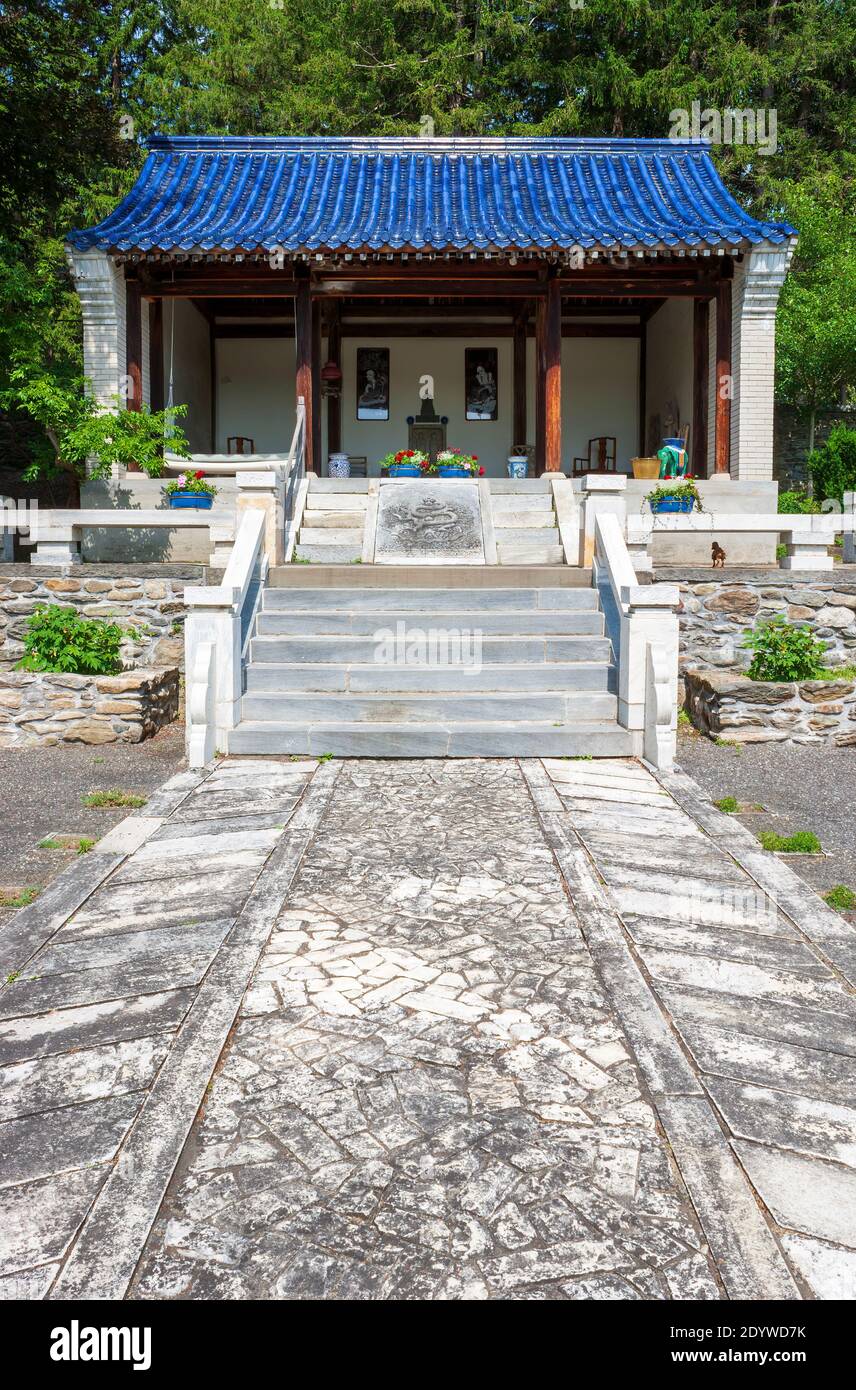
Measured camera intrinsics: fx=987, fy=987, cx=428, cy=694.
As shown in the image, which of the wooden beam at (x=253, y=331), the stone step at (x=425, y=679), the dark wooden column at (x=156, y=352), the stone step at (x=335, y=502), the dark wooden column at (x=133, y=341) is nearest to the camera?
the stone step at (x=425, y=679)

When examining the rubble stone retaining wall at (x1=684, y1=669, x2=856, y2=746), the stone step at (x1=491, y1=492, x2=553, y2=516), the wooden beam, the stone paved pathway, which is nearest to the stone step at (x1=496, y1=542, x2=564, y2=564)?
the stone step at (x1=491, y1=492, x2=553, y2=516)

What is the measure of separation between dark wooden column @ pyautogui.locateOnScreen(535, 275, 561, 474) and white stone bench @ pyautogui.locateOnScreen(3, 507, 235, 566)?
205 inches

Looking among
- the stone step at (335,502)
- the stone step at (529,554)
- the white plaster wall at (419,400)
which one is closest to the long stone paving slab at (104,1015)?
the stone step at (529,554)

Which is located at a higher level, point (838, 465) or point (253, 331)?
point (253, 331)

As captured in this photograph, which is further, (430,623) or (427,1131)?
(430,623)

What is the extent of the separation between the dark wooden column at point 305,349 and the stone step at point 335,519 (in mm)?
2292

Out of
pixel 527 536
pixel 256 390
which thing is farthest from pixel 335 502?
pixel 256 390

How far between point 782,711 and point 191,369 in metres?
12.8

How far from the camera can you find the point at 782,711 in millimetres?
8656

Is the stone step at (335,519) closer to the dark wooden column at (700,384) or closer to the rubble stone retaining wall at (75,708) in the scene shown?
the rubble stone retaining wall at (75,708)

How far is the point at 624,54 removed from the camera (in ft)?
74.6

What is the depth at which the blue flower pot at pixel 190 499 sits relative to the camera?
1161cm

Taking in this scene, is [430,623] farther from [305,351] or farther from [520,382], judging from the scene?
[520,382]

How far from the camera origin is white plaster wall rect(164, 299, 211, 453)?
16.3 metres
